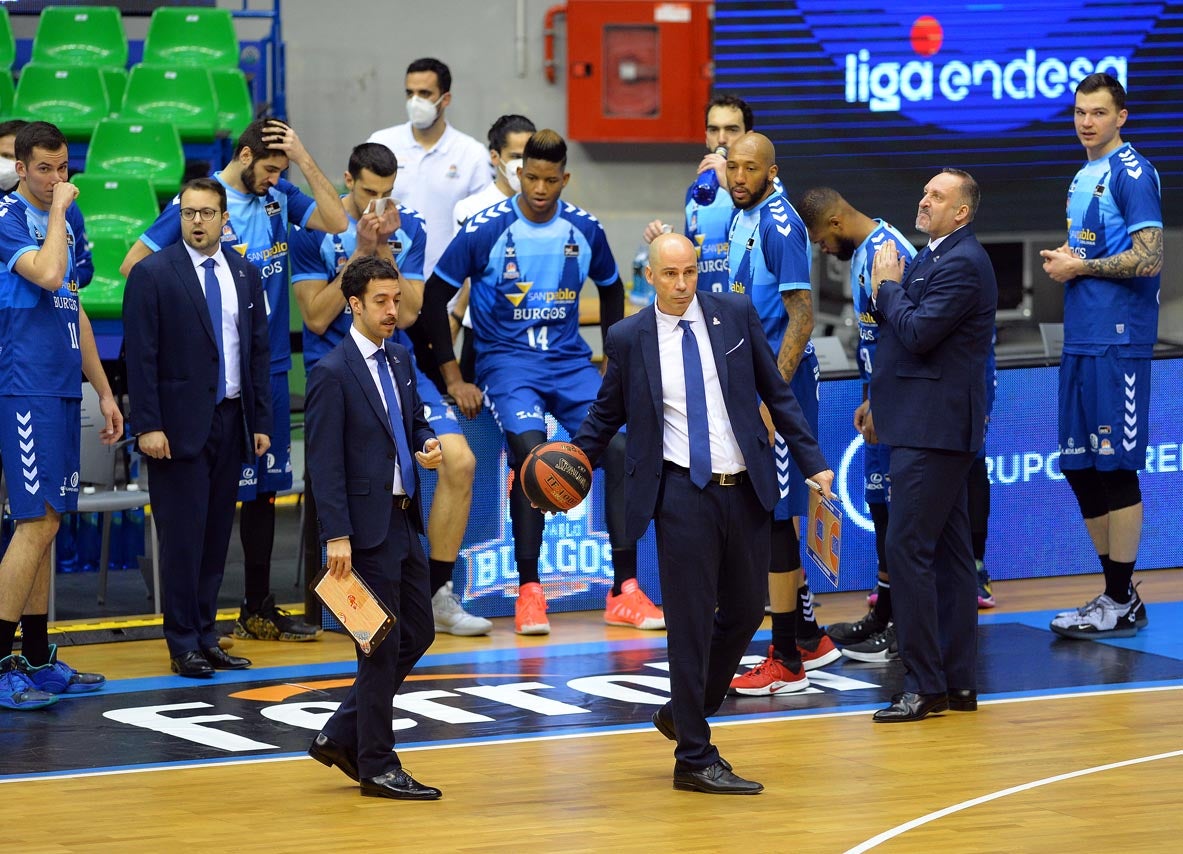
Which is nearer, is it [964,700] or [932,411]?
[932,411]

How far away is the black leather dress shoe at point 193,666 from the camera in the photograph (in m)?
7.80

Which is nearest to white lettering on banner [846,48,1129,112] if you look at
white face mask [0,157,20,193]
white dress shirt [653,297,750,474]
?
white face mask [0,157,20,193]

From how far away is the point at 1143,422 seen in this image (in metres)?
8.67

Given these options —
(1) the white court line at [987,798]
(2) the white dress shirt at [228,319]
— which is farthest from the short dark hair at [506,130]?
(1) the white court line at [987,798]

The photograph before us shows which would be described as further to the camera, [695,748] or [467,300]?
[467,300]

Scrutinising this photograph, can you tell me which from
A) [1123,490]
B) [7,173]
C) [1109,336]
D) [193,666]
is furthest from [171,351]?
[1123,490]

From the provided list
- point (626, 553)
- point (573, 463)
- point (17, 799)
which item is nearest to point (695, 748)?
point (573, 463)

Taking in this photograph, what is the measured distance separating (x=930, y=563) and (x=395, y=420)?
2278mm

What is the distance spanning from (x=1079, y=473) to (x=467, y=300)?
3264 millimetres

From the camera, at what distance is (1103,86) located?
27.6ft

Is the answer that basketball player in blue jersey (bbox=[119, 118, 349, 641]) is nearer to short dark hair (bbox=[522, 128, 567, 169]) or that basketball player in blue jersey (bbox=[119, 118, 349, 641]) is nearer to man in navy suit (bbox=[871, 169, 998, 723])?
short dark hair (bbox=[522, 128, 567, 169])

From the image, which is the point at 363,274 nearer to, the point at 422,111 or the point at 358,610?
the point at 358,610

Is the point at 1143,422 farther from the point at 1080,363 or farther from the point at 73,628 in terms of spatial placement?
the point at 73,628

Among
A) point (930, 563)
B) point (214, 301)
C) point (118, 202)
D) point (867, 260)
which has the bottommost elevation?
point (930, 563)
